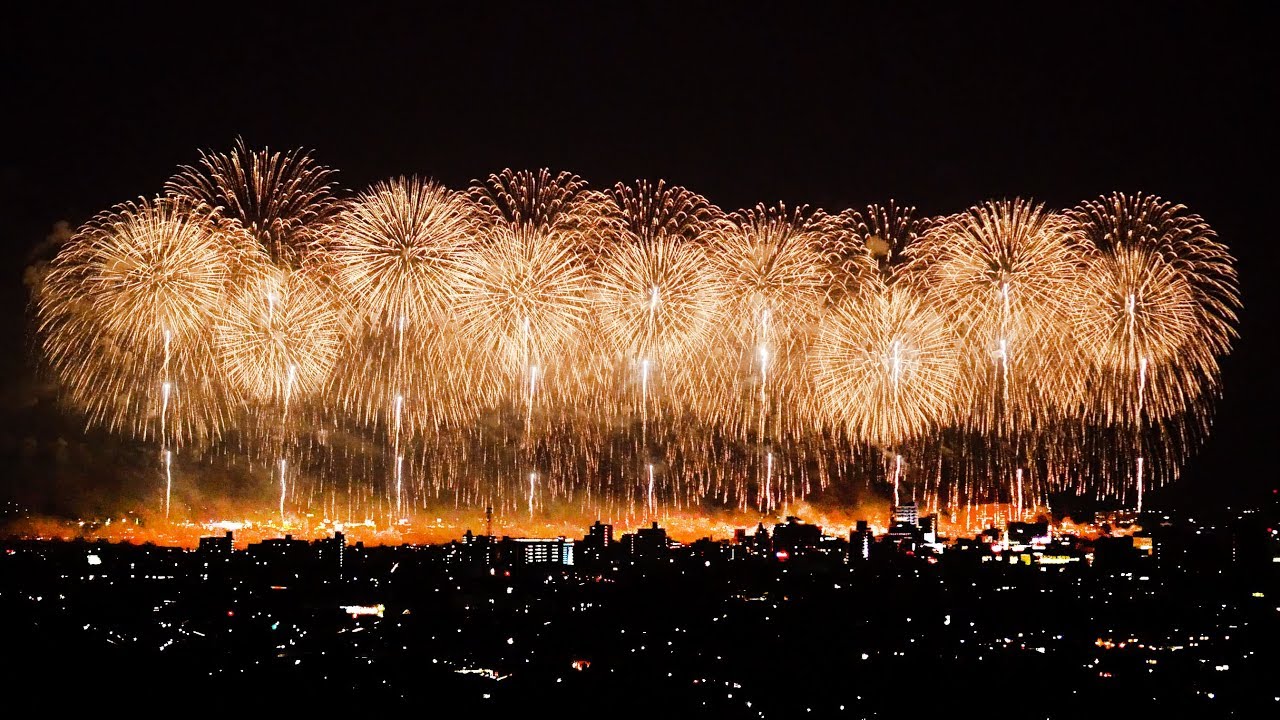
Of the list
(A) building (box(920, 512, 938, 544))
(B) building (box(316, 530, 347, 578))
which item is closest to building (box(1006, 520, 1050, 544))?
(A) building (box(920, 512, 938, 544))

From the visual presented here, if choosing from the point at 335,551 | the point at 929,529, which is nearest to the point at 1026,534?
the point at 929,529

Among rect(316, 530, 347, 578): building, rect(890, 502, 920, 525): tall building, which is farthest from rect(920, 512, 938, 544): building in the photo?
rect(316, 530, 347, 578): building

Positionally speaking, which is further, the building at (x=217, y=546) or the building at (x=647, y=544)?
the building at (x=647, y=544)

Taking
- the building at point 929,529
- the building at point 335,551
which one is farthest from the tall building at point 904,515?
the building at point 335,551

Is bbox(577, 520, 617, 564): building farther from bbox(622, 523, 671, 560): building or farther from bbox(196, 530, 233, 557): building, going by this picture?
bbox(196, 530, 233, 557): building

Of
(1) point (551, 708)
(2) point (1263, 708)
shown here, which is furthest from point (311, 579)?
(2) point (1263, 708)

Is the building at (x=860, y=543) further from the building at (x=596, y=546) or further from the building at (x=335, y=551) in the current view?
the building at (x=335, y=551)

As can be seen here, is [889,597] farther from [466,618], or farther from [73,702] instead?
[73,702]

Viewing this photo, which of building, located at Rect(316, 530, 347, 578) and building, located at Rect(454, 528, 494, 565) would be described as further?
building, located at Rect(454, 528, 494, 565)

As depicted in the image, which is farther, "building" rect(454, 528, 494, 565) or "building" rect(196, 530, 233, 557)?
"building" rect(454, 528, 494, 565)

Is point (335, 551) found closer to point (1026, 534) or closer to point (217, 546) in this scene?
point (217, 546)

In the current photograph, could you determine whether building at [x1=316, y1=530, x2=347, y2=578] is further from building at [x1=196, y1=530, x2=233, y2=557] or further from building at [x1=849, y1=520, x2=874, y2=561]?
building at [x1=849, y1=520, x2=874, y2=561]
